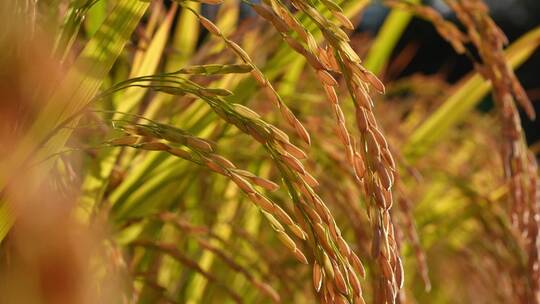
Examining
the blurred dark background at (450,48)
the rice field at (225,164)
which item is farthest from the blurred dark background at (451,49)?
the rice field at (225,164)

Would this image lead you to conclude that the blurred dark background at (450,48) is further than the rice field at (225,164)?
Yes

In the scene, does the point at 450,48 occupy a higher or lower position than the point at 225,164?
lower

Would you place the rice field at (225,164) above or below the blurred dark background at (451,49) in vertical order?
above

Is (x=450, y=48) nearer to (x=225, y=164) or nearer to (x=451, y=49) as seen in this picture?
(x=451, y=49)

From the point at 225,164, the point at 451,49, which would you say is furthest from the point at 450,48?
the point at 225,164

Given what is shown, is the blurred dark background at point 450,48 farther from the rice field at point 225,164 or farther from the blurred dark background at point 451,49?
the rice field at point 225,164

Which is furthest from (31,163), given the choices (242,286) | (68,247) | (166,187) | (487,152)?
(487,152)

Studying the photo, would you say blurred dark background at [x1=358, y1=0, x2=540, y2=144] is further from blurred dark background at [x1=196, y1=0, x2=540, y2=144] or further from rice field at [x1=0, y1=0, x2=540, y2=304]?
rice field at [x1=0, y1=0, x2=540, y2=304]

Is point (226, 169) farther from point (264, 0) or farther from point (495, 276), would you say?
point (495, 276)
